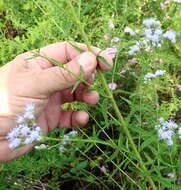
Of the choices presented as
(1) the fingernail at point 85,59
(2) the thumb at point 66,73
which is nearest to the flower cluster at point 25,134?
(2) the thumb at point 66,73

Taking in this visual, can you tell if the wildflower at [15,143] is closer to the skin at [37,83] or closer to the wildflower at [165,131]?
the skin at [37,83]

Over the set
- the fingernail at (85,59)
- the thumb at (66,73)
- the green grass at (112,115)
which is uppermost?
the fingernail at (85,59)

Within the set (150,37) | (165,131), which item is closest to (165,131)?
(165,131)

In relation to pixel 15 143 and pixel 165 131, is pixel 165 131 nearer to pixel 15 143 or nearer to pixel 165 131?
pixel 165 131

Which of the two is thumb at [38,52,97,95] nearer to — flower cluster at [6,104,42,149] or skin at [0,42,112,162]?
skin at [0,42,112,162]

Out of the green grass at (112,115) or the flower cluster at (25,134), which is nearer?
the flower cluster at (25,134)

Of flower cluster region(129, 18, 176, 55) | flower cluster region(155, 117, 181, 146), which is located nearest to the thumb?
flower cluster region(129, 18, 176, 55)

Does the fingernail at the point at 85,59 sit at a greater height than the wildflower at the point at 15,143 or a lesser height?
greater

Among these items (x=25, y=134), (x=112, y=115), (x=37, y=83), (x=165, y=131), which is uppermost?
(x=37, y=83)
